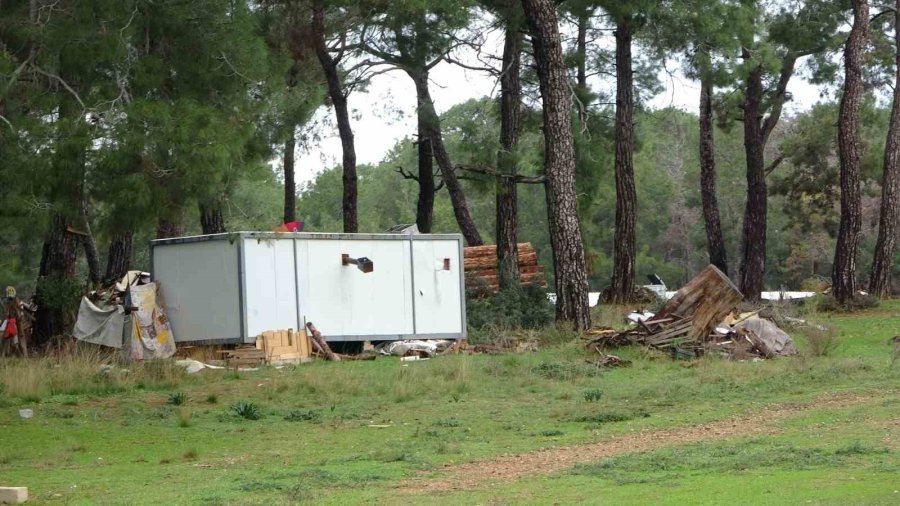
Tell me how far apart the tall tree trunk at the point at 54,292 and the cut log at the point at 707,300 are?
12687 millimetres

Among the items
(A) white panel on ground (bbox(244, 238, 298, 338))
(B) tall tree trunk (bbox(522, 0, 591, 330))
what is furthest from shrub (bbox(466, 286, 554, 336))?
(A) white panel on ground (bbox(244, 238, 298, 338))

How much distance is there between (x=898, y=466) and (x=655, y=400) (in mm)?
6362

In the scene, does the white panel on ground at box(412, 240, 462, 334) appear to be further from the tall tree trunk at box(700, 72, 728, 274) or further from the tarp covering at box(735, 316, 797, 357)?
the tall tree trunk at box(700, 72, 728, 274)

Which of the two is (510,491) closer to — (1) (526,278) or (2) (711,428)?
(2) (711,428)

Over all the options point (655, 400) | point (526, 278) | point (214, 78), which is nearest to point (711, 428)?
point (655, 400)

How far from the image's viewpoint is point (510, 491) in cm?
966

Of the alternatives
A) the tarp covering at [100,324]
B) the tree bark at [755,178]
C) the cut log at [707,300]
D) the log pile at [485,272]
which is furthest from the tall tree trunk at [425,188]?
the cut log at [707,300]

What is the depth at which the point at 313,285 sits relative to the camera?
78.6 ft

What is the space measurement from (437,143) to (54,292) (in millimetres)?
12587

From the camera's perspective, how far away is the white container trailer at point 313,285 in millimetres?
22859

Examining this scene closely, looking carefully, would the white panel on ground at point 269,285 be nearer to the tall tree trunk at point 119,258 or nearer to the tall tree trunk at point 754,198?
the tall tree trunk at point 119,258

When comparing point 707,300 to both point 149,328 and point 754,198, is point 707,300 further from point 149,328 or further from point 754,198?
point 754,198

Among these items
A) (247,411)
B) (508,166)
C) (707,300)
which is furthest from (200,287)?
(508,166)

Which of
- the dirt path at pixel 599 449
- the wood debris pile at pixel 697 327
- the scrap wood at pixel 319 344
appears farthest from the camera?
the scrap wood at pixel 319 344
